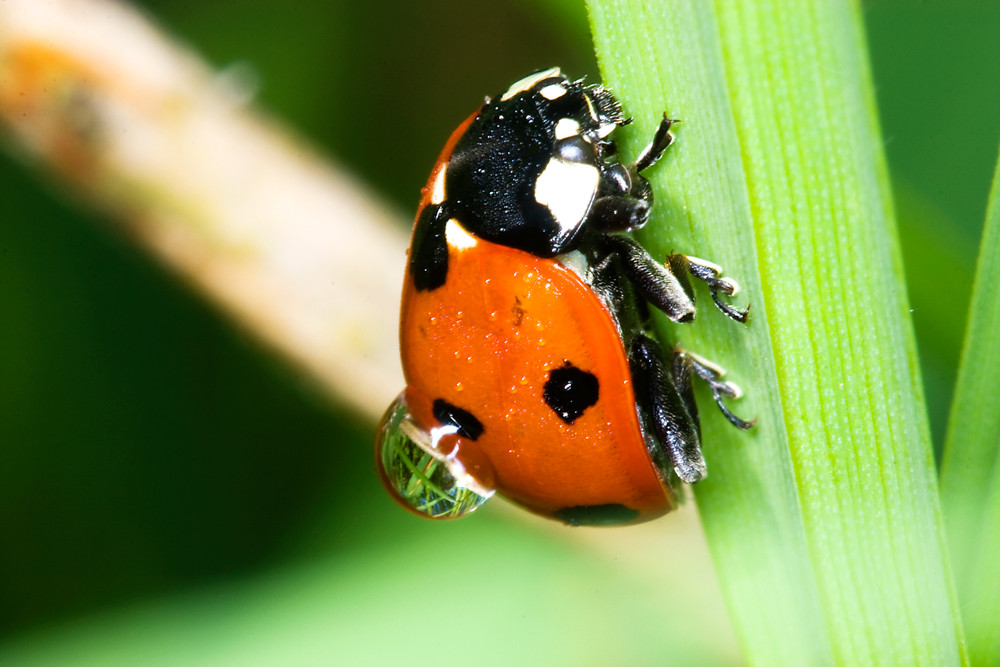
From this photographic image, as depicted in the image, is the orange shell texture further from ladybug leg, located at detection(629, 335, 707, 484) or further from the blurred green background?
the blurred green background

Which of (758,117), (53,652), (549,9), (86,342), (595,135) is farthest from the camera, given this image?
(86,342)

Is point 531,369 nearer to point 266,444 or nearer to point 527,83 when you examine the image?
point 527,83

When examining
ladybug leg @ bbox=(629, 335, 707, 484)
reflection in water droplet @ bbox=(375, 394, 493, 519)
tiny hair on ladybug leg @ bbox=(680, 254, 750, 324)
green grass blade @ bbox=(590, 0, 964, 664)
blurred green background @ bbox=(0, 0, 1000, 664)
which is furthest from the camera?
blurred green background @ bbox=(0, 0, 1000, 664)

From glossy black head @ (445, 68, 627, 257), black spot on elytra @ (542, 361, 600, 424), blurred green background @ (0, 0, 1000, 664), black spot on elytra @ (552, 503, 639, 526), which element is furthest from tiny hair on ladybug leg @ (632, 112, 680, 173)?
blurred green background @ (0, 0, 1000, 664)

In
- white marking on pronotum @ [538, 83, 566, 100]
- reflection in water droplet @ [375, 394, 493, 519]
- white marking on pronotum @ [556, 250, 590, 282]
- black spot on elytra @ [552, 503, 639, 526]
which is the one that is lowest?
black spot on elytra @ [552, 503, 639, 526]

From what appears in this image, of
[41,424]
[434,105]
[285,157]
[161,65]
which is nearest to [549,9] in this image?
[434,105]

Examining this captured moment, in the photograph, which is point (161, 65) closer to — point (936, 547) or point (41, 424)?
point (41, 424)
